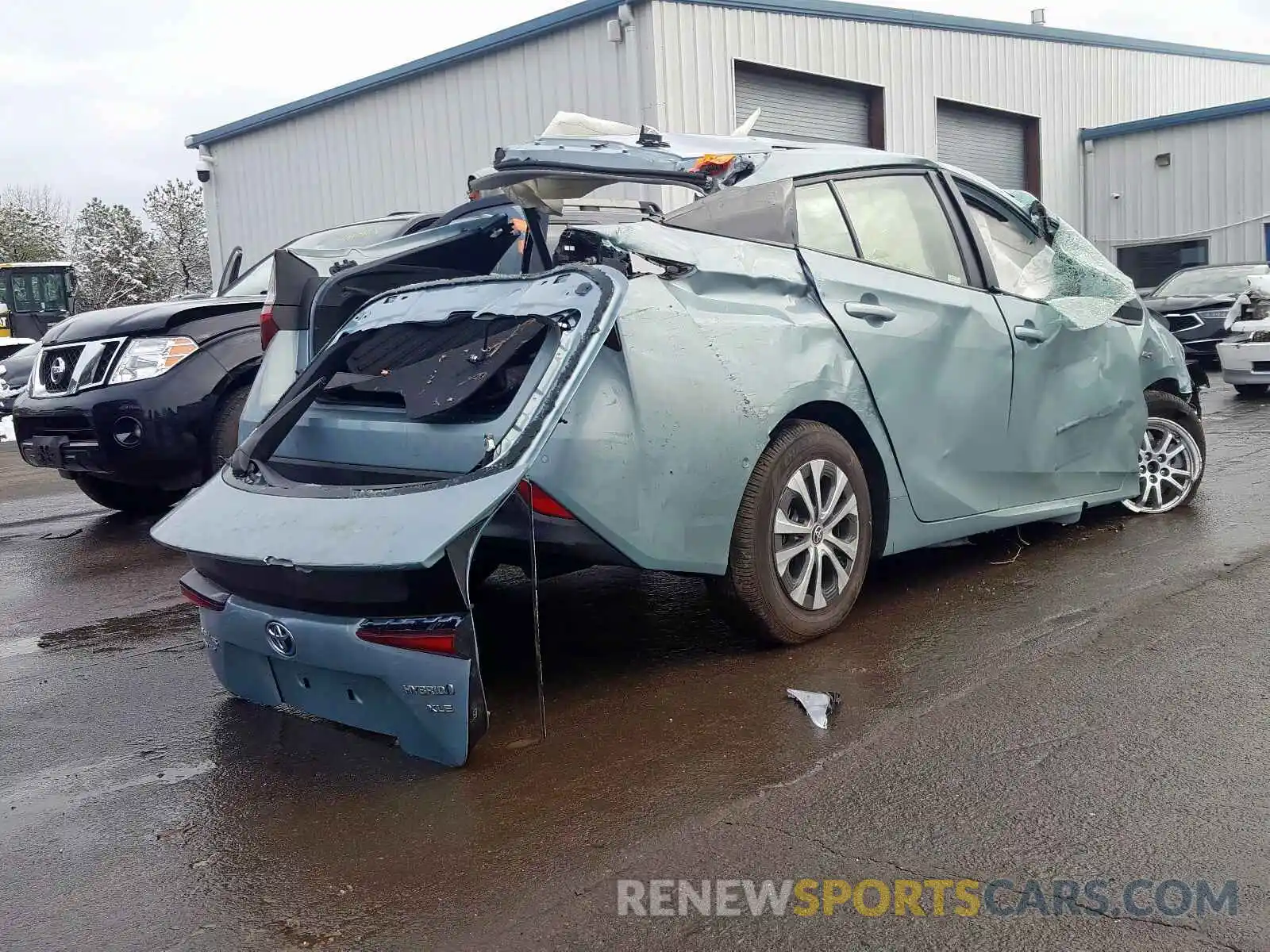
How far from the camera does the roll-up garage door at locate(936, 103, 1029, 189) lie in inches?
792

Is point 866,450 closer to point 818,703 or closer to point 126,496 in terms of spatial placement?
point 818,703

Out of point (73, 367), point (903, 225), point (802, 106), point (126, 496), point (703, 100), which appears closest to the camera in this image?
point (903, 225)

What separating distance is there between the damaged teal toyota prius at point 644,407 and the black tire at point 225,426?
5.85ft

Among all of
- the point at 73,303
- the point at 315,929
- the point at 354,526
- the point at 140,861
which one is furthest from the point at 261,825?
the point at 73,303

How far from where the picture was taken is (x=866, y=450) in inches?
170

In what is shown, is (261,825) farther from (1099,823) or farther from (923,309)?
(923,309)

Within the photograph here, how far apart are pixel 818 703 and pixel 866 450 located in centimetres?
105

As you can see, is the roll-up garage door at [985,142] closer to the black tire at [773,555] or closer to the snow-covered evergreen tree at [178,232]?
the black tire at [773,555]

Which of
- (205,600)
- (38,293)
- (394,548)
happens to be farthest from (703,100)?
(38,293)

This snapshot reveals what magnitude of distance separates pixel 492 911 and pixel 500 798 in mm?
568

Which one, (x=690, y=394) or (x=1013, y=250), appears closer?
(x=690, y=394)

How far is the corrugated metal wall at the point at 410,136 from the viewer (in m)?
15.4

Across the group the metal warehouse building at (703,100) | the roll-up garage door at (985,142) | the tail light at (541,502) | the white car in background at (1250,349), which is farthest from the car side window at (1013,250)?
the roll-up garage door at (985,142)

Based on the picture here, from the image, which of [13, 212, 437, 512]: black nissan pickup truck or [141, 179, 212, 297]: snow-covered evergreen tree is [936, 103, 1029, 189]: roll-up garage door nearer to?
[13, 212, 437, 512]: black nissan pickup truck
